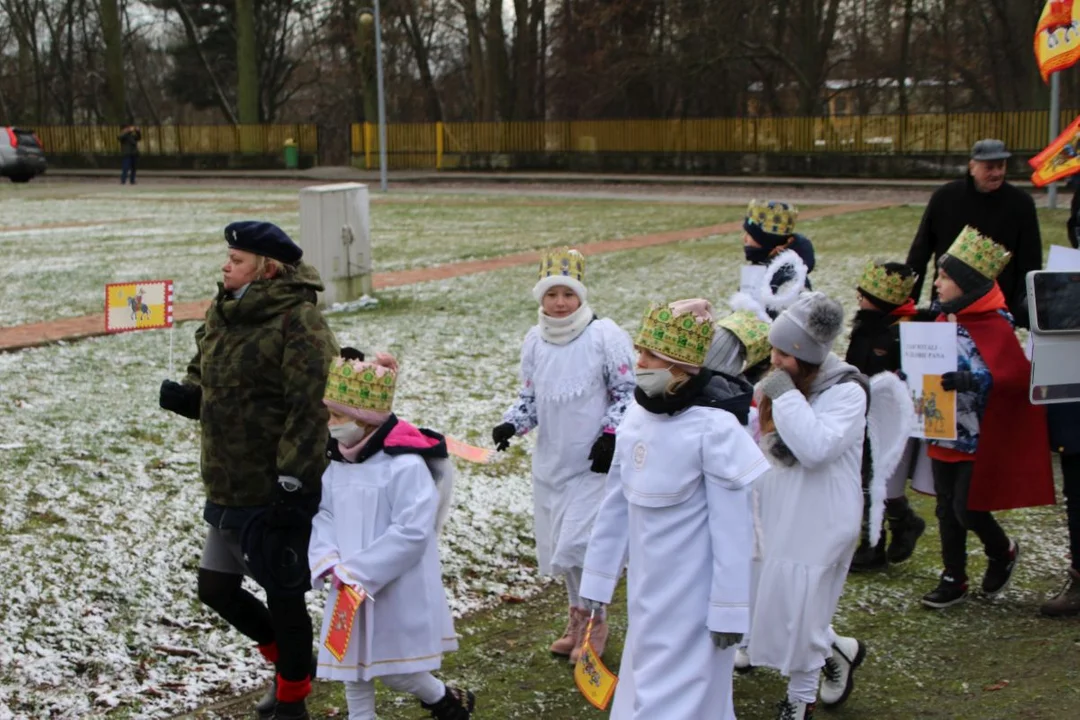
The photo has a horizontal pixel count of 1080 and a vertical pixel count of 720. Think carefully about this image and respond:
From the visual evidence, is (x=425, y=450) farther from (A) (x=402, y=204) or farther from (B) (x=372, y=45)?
(B) (x=372, y=45)

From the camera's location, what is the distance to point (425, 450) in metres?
4.05

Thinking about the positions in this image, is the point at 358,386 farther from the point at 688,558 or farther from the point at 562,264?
the point at 562,264

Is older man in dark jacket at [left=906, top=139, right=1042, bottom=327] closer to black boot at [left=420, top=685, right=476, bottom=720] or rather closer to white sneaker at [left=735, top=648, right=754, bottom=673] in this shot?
white sneaker at [left=735, top=648, right=754, bottom=673]

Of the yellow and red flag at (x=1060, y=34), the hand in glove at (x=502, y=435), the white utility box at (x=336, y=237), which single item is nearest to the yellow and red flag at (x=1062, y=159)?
the yellow and red flag at (x=1060, y=34)

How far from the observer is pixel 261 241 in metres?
4.32

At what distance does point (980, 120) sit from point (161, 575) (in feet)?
106

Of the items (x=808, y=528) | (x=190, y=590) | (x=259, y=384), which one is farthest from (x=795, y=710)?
(x=190, y=590)

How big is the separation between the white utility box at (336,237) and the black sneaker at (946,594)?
27.9 feet

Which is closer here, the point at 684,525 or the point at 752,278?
the point at 684,525

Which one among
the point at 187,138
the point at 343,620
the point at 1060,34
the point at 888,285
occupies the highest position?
the point at 187,138

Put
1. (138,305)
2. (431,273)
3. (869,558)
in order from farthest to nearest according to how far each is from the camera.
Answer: (431,273) < (869,558) < (138,305)

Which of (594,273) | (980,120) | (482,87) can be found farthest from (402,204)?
(482,87)

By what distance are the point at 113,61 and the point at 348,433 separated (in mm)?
49766

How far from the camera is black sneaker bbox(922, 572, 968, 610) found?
17.9 ft
